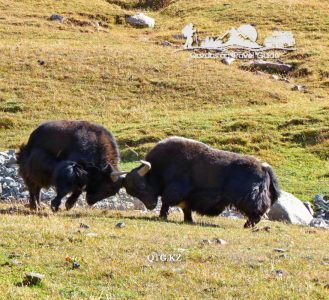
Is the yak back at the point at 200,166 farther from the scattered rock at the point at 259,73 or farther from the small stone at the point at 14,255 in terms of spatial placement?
the scattered rock at the point at 259,73

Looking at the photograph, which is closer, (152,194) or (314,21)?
(152,194)

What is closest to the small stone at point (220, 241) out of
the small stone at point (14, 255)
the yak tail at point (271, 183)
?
the small stone at point (14, 255)

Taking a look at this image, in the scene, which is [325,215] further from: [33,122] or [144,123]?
[33,122]

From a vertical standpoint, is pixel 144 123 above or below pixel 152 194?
below

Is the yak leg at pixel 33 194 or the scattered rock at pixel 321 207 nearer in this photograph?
the yak leg at pixel 33 194

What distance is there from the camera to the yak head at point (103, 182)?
17.4 m

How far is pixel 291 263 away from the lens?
11.4 meters

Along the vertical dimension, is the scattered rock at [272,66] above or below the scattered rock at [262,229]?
below

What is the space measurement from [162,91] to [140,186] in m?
23.8

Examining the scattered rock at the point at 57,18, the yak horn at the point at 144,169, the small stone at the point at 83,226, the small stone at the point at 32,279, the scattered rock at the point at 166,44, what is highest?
the small stone at the point at 32,279

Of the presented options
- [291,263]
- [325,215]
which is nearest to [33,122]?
[325,215]

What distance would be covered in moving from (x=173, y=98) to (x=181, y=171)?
22.9 metres

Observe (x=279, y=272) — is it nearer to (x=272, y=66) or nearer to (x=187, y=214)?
(x=187, y=214)

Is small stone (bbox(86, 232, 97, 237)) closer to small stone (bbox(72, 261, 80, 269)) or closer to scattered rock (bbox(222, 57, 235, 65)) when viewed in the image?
small stone (bbox(72, 261, 80, 269))
